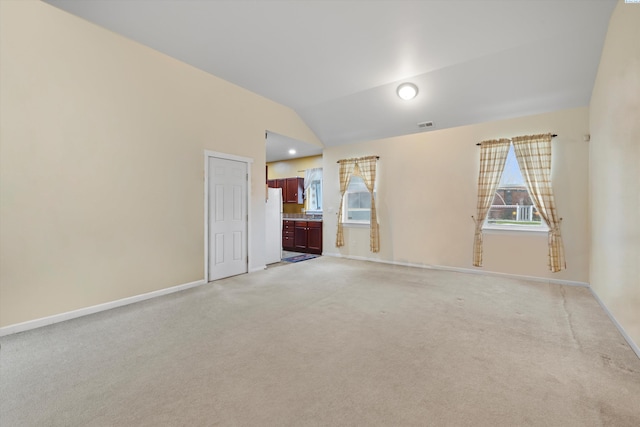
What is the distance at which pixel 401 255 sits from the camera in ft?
19.0

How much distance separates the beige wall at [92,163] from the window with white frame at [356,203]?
10.8 feet

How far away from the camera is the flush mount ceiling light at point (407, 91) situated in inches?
179

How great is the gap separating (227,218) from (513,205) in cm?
486

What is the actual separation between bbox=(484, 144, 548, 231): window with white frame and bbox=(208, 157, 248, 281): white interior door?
4321 millimetres

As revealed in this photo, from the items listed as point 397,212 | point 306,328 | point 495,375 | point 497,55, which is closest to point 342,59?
point 497,55

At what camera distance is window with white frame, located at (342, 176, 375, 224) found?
6.48 meters

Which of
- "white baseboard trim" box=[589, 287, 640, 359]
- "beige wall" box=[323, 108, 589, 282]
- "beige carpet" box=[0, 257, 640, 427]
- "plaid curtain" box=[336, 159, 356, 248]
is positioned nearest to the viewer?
"beige carpet" box=[0, 257, 640, 427]

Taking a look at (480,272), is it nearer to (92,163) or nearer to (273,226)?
(273,226)

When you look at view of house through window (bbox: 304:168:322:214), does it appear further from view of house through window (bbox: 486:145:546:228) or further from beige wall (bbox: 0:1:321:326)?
view of house through window (bbox: 486:145:546:228)

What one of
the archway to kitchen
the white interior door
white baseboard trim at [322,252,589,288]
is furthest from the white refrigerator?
white baseboard trim at [322,252,589,288]

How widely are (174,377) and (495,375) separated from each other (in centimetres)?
227

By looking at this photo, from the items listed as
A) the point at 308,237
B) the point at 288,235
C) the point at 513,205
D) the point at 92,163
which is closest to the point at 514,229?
the point at 513,205

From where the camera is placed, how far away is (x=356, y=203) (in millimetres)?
6629

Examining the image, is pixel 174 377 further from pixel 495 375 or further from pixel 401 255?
pixel 401 255
